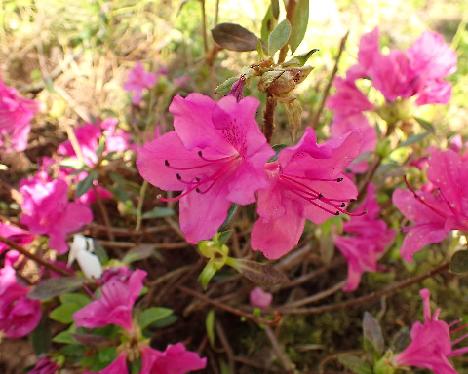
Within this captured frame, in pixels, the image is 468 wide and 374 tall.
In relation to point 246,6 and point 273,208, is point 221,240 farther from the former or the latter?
point 246,6

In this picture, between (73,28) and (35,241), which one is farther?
(73,28)

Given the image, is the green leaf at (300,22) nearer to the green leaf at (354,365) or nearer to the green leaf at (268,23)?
the green leaf at (268,23)

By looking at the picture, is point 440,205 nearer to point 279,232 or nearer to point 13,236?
point 279,232

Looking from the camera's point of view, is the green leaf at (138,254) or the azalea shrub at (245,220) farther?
the green leaf at (138,254)

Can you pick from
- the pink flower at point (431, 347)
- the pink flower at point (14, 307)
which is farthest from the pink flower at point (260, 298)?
the pink flower at point (14, 307)

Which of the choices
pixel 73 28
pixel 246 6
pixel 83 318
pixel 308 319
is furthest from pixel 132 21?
pixel 83 318

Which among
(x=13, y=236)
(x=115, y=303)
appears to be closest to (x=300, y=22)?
(x=115, y=303)
